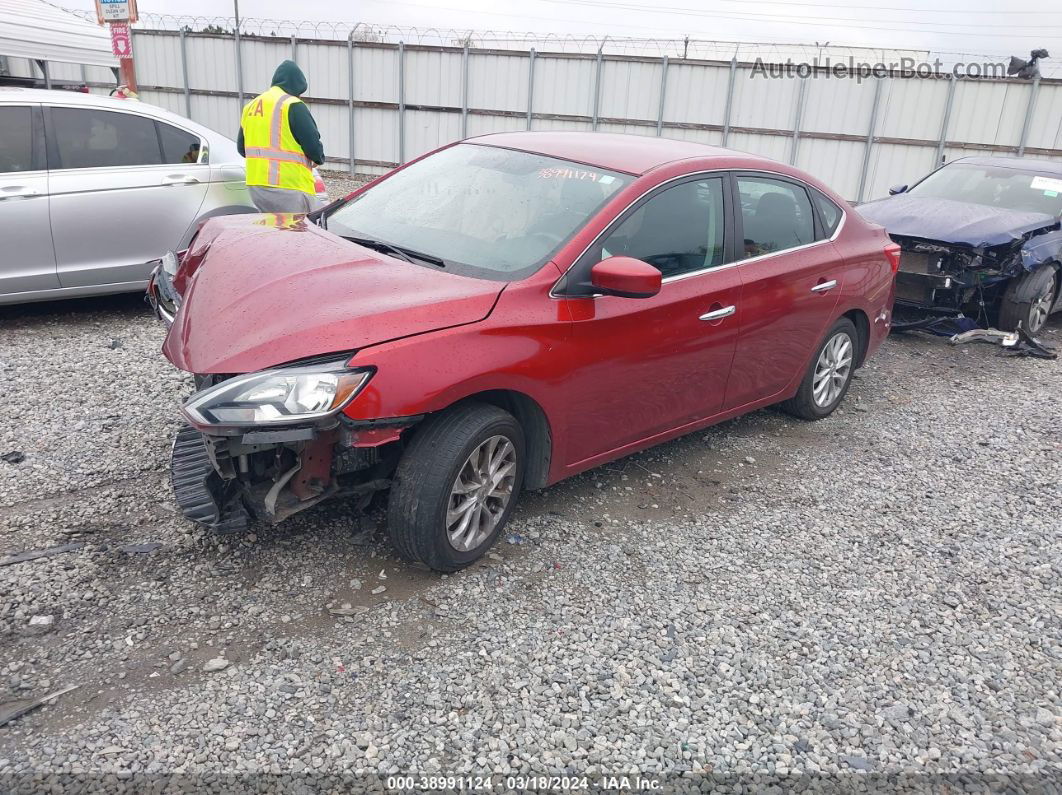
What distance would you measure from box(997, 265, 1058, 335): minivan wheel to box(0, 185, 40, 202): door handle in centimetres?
816

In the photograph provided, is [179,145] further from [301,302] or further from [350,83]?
[350,83]

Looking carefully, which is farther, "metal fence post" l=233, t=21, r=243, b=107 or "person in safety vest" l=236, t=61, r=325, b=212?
"metal fence post" l=233, t=21, r=243, b=107

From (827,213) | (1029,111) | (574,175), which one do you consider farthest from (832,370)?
(1029,111)

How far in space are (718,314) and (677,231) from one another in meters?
0.48

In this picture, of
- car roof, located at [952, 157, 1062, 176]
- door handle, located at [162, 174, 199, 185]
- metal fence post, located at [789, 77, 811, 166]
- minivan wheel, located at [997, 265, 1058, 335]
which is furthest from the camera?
metal fence post, located at [789, 77, 811, 166]

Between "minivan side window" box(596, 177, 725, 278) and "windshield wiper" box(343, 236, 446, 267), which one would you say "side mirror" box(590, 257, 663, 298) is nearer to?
"minivan side window" box(596, 177, 725, 278)

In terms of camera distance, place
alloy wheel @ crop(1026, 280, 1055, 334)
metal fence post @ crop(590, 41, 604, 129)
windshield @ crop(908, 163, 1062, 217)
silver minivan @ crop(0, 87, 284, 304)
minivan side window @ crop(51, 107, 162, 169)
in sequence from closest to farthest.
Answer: silver minivan @ crop(0, 87, 284, 304), minivan side window @ crop(51, 107, 162, 169), alloy wheel @ crop(1026, 280, 1055, 334), windshield @ crop(908, 163, 1062, 217), metal fence post @ crop(590, 41, 604, 129)

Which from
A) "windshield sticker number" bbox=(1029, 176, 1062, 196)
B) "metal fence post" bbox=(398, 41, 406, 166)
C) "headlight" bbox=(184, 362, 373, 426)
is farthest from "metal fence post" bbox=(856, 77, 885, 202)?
"headlight" bbox=(184, 362, 373, 426)

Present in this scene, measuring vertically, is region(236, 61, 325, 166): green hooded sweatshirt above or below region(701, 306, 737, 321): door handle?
above

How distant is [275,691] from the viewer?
2793 mm

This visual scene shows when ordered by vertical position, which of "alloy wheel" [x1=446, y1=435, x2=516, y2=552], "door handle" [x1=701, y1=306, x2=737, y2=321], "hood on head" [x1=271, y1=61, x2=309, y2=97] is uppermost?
"hood on head" [x1=271, y1=61, x2=309, y2=97]

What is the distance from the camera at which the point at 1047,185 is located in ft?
27.1

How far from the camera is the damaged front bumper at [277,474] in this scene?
10.1ft

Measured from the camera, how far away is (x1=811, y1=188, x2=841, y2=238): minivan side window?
521cm
